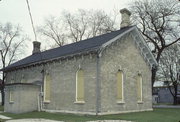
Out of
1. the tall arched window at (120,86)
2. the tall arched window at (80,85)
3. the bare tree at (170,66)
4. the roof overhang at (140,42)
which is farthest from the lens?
the bare tree at (170,66)

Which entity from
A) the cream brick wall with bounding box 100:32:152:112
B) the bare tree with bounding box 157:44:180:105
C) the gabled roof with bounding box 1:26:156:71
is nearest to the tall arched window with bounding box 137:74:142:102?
the cream brick wall with bounding box 100:32:152:112

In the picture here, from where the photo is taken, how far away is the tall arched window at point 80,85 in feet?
76.2

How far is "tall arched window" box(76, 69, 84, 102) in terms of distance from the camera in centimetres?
2323

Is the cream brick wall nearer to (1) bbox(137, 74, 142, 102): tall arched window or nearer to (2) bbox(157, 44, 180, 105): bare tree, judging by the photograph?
(1) bbox(137, 74, 142, 102): tall arched window

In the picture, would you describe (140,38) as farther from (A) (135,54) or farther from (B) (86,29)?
(B) (86,29)

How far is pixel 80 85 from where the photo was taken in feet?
76.8

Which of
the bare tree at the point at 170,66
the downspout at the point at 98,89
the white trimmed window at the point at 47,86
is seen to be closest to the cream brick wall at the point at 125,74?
the downspout at the point at 98,89

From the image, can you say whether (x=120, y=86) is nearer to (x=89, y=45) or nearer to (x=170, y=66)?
(x=89, y=45)

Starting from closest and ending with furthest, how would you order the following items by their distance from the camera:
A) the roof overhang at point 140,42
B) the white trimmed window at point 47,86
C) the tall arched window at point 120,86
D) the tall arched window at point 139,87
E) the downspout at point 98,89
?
the downspout at point 98,89
the tall arched window at point 120,86
the roof overhang at point 140,42
the tall arched window at point 139,87
the white trimmed window at point 47,86

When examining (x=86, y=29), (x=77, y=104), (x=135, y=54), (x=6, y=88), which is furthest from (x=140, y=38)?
(x=86, y=29)

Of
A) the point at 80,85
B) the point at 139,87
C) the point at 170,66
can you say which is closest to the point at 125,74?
the point at 139,87

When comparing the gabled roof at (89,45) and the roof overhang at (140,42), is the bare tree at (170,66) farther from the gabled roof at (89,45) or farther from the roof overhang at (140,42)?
the gabled roof at (89,45)

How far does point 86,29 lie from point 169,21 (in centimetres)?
2192

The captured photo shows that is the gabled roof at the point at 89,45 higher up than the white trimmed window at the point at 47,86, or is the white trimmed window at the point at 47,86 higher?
the gabled roof at the point at 89,45
